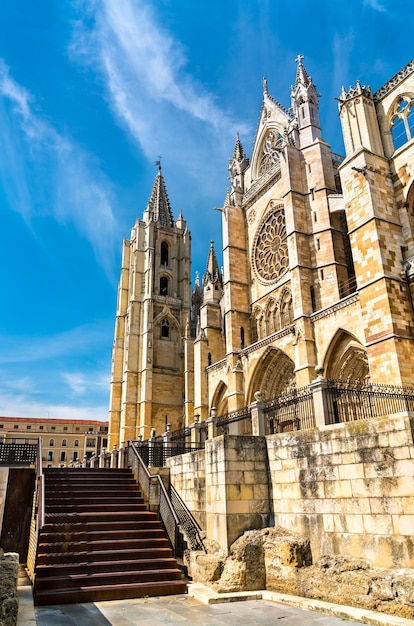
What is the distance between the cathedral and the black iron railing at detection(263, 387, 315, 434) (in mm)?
704

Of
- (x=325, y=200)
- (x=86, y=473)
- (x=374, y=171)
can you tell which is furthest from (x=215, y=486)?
(x=325, y=200)

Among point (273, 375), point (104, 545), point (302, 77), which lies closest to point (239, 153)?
point (302, 77)

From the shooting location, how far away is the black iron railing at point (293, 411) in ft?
29.6

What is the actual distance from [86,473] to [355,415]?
24.6 ft

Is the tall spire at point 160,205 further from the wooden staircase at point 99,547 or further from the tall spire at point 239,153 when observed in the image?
Result: the wooden staircase at point 99,547

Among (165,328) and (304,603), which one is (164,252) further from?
(304,603)

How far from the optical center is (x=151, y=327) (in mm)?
33969

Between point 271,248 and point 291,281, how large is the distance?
4.47 meters

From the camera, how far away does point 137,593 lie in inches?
304

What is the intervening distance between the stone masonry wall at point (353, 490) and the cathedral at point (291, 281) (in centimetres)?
298

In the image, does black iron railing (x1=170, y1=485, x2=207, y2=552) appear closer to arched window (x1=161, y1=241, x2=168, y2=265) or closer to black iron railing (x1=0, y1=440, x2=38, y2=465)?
black iron railing (x1=0, y1=440, x2=38, y2=465)

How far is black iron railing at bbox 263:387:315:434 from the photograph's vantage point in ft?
29.6

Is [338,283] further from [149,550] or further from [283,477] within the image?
[149,550]

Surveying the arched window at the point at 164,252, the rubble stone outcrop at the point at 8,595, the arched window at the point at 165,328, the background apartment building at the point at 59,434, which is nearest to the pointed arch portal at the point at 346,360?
the rubble stone outcrop at the point at 8,595
